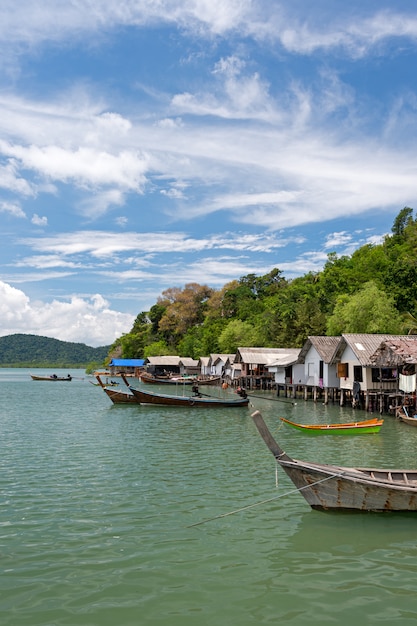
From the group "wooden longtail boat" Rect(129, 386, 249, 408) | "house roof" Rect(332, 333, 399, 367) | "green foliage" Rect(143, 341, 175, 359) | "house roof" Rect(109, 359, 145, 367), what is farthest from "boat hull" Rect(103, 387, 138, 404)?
"green foliage" Rect(143, 341, 175, 359)

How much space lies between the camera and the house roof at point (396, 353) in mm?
30784

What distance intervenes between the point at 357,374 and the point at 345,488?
26082mm

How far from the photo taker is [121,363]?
10988 centimetres

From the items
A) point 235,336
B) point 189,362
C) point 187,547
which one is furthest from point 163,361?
point 187,547

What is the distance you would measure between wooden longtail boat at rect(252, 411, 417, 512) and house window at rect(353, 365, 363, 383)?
81.3 ft

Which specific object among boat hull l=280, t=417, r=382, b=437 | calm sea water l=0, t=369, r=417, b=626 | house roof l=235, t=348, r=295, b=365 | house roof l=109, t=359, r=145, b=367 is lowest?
calm sea water l=0, t=369, r=417, b=626

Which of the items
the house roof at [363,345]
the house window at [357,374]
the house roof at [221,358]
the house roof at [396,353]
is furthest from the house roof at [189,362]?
the house roof at [396,353]

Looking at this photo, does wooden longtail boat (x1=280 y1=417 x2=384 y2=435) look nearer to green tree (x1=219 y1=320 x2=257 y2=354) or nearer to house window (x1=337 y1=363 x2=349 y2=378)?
house window (x1=337 y1=363 x2=349 y2=378)

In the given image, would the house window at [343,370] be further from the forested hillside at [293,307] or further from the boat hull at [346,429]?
the boat hull at [346,429]

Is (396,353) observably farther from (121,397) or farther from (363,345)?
(121,397)

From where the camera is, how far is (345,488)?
36.2 feet

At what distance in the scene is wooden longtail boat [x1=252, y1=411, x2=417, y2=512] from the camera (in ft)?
35.6

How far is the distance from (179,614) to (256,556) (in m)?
2.36

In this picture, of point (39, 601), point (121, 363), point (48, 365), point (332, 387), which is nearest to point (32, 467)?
point (39, 601)
